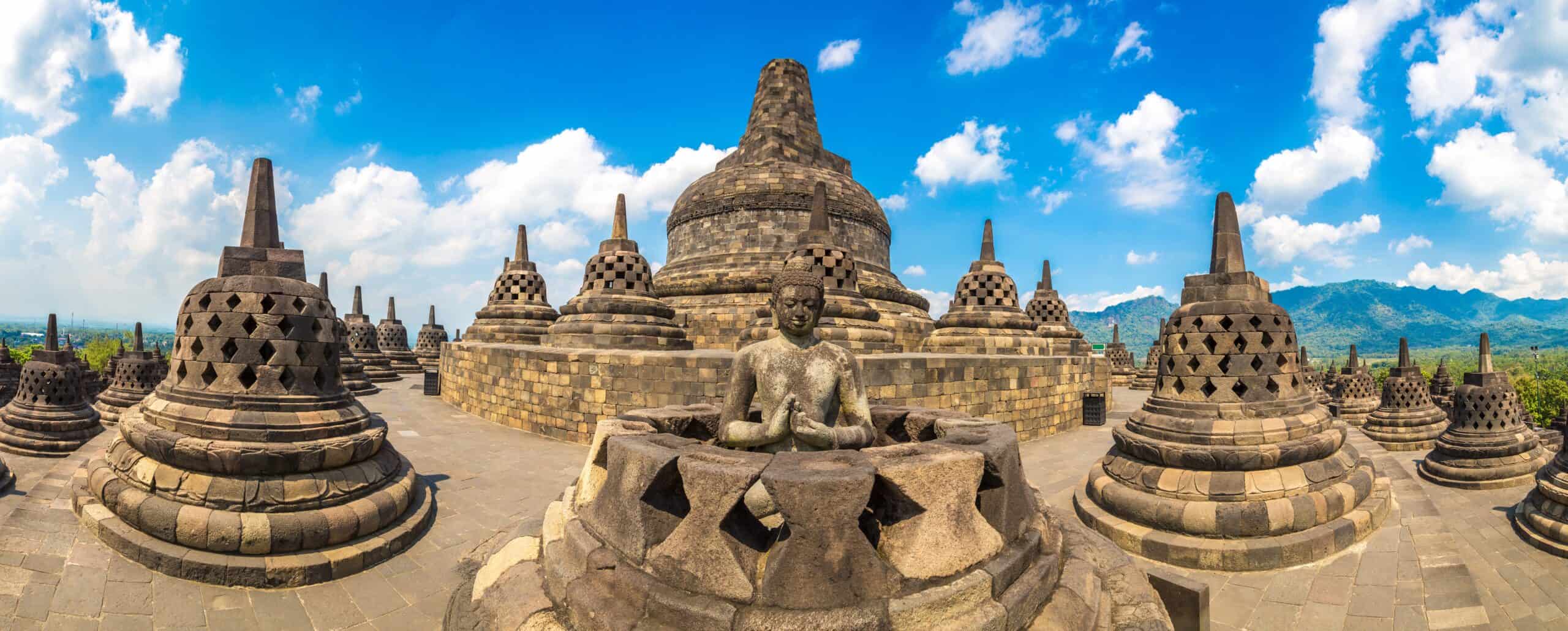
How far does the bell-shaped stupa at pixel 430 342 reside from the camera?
26203 mm

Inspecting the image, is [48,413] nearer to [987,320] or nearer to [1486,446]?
[987,320]

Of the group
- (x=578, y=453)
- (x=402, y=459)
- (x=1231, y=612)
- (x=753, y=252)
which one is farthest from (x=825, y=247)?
(x=1231, y=612)

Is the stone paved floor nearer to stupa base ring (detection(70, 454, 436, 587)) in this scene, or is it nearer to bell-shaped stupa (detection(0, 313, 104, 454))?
stupa base ring (detection(70, 454, 436, 587))

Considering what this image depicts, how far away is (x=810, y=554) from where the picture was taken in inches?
90.1

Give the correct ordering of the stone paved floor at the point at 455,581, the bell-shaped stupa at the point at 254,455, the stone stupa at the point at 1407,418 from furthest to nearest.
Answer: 1. the stone stupa at the point at 1407,418
2. the bell-shaped stupa at the point at 254,455
3. the stone paved floor at the point at 455,581

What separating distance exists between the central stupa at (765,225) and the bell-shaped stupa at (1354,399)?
1060cm

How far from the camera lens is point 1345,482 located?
5.51 meters

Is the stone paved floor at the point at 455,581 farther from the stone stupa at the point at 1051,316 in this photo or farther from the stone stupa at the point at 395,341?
the stone stupa at the point at 395,341

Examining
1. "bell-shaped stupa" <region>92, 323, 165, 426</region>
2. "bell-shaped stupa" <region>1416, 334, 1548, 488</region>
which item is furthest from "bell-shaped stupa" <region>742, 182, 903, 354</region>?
"bell-shaped stupa" <region>92, 323, 165, 426</region>

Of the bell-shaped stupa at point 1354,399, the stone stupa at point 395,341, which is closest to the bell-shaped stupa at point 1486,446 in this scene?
the bell-shaped stupa at point 1354,399

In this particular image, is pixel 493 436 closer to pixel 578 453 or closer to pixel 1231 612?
pixel 578 453

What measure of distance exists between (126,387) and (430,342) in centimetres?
1842

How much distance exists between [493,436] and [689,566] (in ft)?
29.8

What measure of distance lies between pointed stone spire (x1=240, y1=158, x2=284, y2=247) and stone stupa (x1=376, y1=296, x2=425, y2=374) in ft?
72.7
